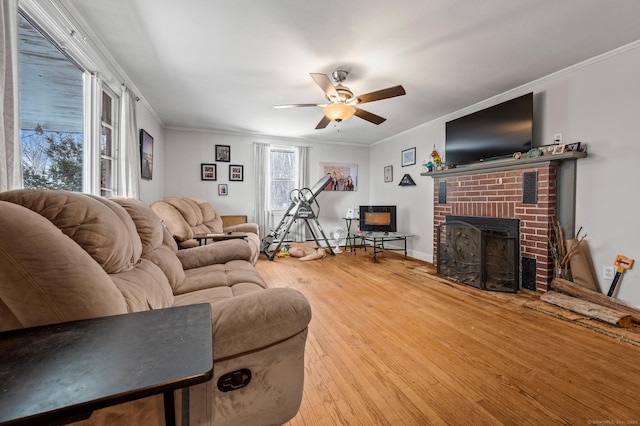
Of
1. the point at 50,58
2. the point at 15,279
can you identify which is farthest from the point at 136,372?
the point at 50,58

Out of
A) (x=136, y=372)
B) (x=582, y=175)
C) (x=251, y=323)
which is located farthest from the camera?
(x=582, y=175)

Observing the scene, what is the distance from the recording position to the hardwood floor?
1.25m

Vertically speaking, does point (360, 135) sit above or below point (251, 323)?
above

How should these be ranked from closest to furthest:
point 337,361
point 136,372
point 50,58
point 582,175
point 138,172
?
point 136,372, point 337,361, point 50,58, point 582,175, point 138,172

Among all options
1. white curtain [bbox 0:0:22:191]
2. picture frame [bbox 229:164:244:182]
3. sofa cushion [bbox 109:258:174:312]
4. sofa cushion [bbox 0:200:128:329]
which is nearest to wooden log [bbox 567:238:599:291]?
sofa cushion [bbox 109:258:174:312]

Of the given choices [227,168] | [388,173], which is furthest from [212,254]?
[388,173]

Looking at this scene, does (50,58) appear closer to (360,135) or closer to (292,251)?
(292,251)

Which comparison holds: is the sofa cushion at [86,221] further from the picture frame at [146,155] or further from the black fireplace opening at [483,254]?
the black fireplace opening at [483,254]

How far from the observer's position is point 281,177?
5398 millimetres

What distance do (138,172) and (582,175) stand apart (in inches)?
188

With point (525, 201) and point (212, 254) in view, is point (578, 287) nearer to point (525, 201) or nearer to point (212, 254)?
point (525, 201)

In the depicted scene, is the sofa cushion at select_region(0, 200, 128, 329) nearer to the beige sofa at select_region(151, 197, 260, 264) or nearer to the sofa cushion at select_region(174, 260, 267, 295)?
the sofa cushion at select_region(174, 260, 267, 295)

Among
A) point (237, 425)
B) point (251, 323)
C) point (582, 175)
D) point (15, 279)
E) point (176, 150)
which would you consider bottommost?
point (237, 425)

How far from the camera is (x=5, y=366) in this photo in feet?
1.75
